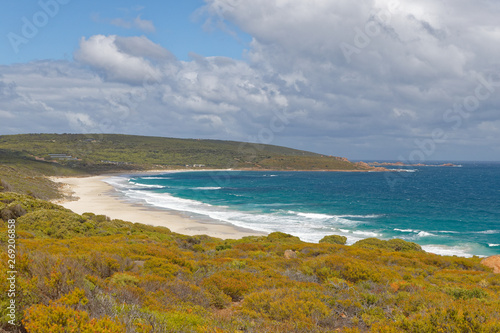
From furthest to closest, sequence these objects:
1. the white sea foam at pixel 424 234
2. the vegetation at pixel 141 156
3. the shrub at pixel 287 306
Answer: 1. the vegetation at pixel 141 156
2. the white sea foam at pixel 424 234
3. the shrub at pixel 287 306

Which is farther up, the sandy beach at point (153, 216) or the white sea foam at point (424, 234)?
the white sea foam at point (424, 234)

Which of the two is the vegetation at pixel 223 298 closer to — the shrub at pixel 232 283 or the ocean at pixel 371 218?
the shrub at pixel 232 283

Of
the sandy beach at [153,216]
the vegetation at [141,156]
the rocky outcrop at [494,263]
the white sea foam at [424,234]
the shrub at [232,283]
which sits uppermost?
the vegetation at [141,156]

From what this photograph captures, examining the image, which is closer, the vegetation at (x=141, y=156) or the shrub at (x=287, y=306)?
the shrub at (x=287, y=306)

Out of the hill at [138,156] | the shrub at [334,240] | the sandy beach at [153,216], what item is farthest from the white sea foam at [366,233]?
the hill at [138,156]

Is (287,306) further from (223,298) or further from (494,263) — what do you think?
(494,263)

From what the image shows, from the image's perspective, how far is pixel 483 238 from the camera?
3019 cm

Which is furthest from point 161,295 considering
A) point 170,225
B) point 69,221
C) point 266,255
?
point 170,225

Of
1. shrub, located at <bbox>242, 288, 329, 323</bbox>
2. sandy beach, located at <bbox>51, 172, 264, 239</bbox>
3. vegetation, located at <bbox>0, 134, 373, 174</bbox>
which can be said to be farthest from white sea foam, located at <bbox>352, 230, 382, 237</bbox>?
vegetation, located at <bbox>0, 134, 373, 174</bbox>

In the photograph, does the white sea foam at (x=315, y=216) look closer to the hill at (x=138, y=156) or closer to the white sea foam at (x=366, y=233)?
the white sea foam at (x=366, y=233)

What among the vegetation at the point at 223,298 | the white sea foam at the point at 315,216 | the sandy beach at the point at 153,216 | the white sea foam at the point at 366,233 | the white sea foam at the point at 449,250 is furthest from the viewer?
the white sea foam at the point at 315,216

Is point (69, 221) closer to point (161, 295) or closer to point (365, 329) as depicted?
Result: point (161, 295)

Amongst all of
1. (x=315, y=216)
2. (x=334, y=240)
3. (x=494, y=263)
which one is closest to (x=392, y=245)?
(x=334, y=240)

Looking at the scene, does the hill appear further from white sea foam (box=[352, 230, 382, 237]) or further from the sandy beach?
white sea foam (box=[352, 230, 382, 237])
